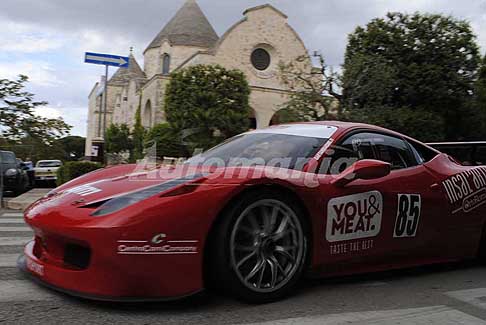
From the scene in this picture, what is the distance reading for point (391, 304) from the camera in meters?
3.48

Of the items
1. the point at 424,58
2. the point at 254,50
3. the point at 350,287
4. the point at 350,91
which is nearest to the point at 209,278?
the point at 350,287

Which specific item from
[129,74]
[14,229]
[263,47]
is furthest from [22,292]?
[129,74]

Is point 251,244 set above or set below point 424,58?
below

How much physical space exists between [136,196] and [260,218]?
817 millimetres

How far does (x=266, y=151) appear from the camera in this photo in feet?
13.5

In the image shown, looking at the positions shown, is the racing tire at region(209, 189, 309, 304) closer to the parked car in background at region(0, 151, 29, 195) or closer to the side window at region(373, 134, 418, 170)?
the side window at region(373, 134, 418, 170)

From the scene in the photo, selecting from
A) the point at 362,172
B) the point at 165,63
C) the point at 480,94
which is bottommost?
the point at 362,172

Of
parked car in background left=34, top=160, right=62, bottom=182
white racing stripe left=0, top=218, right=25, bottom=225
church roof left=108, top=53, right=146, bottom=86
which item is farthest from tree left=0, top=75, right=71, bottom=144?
church roof left=108, top=53, right=146, bottom=86

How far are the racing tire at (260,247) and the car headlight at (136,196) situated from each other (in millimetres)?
350

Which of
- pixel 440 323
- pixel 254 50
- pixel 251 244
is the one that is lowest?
pixel 440 323

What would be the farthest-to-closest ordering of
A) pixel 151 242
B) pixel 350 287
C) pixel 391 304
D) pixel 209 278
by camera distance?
pixel 350 287
pixel 391 304
pixel 209 278
pixel 151 242

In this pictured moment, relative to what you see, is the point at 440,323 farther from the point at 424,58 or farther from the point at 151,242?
the point at 424,58

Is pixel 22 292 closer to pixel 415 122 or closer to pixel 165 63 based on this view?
pixel 415 122

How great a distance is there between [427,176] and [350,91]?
2214 cm
